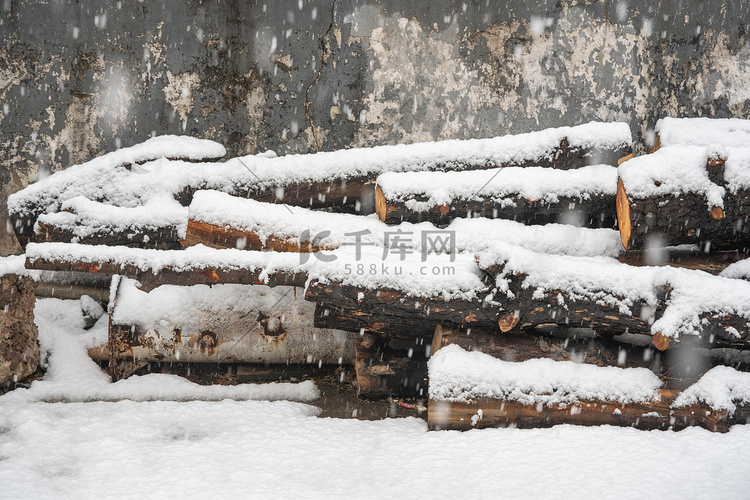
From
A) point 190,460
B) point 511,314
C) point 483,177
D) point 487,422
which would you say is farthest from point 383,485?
point 483,177

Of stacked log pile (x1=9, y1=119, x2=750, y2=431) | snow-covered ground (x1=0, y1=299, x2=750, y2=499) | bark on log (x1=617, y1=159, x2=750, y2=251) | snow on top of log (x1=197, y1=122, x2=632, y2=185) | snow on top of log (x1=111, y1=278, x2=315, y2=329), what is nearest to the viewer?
snow-covered ground (x1=0, y1=299, x2=750, y2=499)

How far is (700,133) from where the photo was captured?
3.82m

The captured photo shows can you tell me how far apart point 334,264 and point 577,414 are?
59.3 inches

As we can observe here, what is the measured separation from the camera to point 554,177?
11.3 ft

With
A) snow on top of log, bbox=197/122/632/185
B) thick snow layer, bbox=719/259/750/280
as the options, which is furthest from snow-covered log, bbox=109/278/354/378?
thick snow layer, bbox=719/259/750/280

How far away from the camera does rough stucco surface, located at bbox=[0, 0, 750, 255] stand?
16.6ft

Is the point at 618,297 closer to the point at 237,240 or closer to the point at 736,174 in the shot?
the point at 736,174

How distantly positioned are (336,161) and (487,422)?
206cm

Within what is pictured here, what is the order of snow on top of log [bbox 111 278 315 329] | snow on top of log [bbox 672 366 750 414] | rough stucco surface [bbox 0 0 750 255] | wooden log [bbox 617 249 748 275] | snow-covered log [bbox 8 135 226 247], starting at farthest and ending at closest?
rough stucco surface [bbox 0 0 750 255] → snow-covered log [bbox 8 135 226 247] → snow on top of log [bbox 111 278 315 329] → wooden log [bbox 617 249 748 275] → snow on top of log [bbox 672 366 750 414]

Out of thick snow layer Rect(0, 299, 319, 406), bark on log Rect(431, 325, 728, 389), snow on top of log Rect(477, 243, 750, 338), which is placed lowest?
thick snow layer Rect(0, 299, 319, 406)

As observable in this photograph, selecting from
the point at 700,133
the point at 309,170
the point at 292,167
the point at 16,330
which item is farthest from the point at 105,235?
the point at 700,133

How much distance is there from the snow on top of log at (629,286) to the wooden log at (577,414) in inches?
15.8

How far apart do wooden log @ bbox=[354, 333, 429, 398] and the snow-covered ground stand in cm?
39

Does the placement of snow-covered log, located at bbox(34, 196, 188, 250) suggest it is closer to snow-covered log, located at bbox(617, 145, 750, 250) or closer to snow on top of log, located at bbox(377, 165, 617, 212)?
snow on top of log, located at bbox(377, 165, 617, 212)
